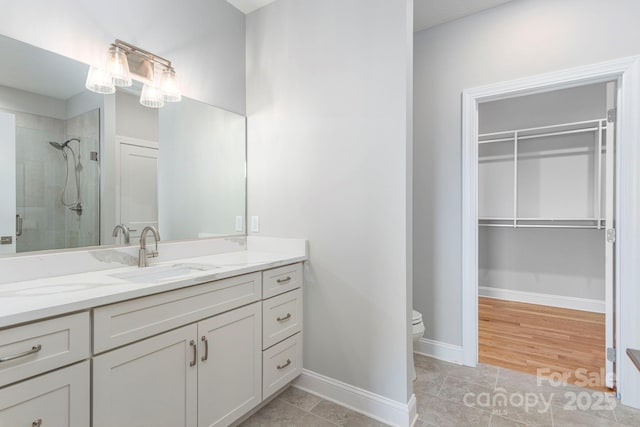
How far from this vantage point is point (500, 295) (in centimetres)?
407

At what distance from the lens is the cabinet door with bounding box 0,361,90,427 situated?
90 cm

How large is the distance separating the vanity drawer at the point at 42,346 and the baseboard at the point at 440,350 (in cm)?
235

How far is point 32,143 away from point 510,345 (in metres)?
3.61

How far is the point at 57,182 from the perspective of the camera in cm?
146

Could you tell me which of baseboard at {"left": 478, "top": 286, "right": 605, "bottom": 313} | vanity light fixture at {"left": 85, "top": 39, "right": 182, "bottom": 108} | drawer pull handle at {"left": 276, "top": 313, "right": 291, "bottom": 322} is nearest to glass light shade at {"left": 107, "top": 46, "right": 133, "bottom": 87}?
vanity light fixture at {"left": 85, "top": 39, "right": 182, "bottom": 108}

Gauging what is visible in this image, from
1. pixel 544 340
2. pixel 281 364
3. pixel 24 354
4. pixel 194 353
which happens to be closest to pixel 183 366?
pixel 194 353

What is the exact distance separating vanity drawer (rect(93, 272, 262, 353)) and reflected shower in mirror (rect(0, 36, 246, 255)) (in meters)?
0.61

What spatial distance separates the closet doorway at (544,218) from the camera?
130 inches

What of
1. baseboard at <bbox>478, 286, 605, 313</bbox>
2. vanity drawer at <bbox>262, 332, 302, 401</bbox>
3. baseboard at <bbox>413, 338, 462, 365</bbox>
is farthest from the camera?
baseboard at <bbox>478, 286, 605, 313</bbox>

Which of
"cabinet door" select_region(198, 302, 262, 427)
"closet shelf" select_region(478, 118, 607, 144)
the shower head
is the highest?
"closet shelf" select_region(478, 118, 607, 144)

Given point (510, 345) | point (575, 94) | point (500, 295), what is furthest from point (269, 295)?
point (575, 94)

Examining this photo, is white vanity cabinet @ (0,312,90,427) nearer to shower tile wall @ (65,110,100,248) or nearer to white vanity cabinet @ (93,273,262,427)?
white vanity cabinet @ (93,273,262,427)

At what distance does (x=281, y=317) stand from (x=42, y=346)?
1154 millimetres

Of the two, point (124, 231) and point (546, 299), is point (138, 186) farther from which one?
point (546, 299)
